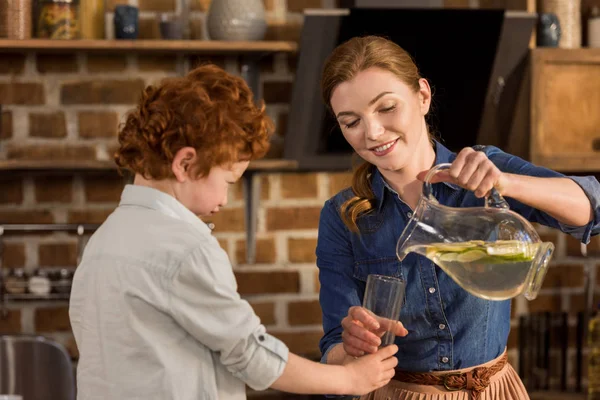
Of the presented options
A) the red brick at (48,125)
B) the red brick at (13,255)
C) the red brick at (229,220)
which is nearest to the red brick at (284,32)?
the red brick at (229,220)

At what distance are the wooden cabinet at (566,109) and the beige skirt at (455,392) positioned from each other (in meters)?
1.04

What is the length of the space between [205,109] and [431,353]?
0.59m

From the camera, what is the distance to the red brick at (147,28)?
251 centimetres

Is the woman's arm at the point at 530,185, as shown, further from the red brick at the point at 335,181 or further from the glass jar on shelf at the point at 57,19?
the glass jar on shelf at the point at 57,19

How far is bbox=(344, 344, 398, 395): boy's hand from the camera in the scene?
1255 mm

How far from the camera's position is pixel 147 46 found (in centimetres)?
231

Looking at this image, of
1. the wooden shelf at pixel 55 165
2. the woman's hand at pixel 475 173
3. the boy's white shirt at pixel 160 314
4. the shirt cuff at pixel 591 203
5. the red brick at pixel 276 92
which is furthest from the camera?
the red brick at pixel 276 92

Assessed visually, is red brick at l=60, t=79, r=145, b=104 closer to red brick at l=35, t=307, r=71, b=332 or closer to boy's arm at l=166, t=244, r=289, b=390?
red brick at l=35, t=307, r=71, b=332

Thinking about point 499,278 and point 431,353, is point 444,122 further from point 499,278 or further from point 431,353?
point 499,278

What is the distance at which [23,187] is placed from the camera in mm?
2480

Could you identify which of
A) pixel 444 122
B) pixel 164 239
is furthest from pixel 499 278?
pixel 444 122

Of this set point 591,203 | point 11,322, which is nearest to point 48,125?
point 11,322

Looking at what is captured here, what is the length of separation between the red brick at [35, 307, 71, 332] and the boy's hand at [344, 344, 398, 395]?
4.70 feet

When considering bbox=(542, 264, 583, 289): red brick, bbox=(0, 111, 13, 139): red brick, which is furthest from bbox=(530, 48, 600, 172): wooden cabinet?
bbox=(0, 111, 13, 139): red brick
